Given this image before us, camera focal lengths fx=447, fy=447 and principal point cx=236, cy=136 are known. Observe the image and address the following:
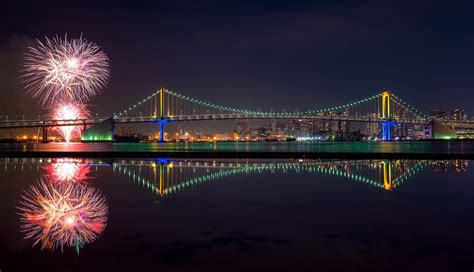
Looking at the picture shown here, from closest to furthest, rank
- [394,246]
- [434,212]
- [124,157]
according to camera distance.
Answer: [394,246]
[434,212]
[124,157]

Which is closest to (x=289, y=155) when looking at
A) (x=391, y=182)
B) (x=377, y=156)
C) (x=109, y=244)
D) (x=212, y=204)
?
(x=377, y=156)

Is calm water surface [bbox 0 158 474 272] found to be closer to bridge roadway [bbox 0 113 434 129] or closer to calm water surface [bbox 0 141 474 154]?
calm water surface [bbox 0 141 474 154]

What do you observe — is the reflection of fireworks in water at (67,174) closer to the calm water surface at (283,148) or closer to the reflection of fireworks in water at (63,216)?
the reflection of fireworks in water at (63,216)

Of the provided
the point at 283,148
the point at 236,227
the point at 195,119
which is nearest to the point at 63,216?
the point at 236,227

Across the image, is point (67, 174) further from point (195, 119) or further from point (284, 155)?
point (195, 119)

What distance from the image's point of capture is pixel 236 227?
5867mm

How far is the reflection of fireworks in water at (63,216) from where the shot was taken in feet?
17.1

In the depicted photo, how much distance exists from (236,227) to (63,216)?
8.19 feet

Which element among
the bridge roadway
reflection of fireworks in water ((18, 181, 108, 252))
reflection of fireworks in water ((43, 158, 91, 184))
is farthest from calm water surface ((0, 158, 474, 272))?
the bridge roadway

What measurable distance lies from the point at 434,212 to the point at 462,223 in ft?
2.97

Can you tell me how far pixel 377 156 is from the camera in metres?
19.7

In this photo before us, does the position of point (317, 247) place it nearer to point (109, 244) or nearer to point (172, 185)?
point (109, 244)

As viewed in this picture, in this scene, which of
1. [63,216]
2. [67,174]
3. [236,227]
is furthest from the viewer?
[67,174]

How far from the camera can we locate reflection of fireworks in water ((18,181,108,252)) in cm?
522
